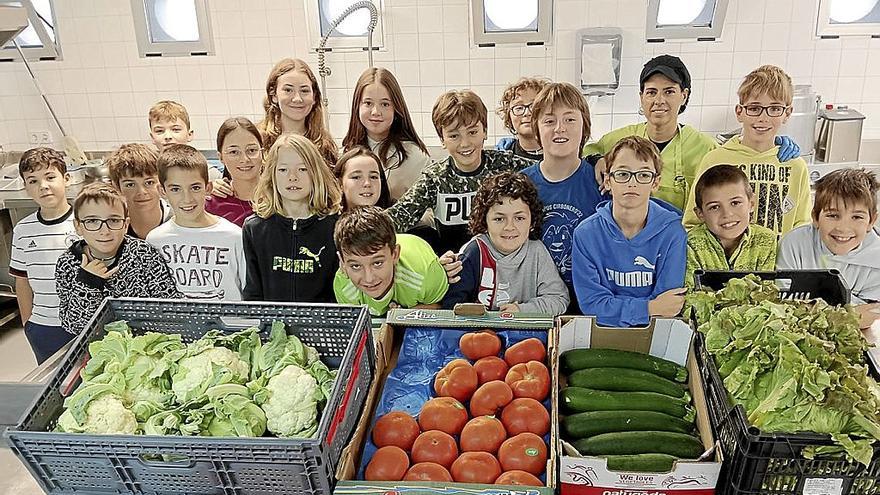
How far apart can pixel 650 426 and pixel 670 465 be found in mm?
136

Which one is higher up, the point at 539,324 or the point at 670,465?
the point at 539,324

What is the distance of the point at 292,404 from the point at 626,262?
3.99 feet

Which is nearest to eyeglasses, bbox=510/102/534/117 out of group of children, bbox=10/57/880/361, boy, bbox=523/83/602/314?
group of children, bbox=10/57/880/361

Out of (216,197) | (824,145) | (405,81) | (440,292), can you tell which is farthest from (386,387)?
(824,145)

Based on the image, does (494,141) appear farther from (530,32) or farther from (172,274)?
(172,274)

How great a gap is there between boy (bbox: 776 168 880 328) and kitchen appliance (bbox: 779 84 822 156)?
189 centimetres

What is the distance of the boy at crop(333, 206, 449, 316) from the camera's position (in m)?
2.01

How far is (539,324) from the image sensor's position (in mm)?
1794

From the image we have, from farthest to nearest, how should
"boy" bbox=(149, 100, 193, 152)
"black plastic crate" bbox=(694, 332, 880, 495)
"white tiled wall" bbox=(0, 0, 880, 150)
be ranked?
"white tiled wall" bbox=(0, 0, 880, 150)
"boy" bbox=(149, 100, 193, 152)
"black plastic crate" bbox=(694, 332, 880, 495)

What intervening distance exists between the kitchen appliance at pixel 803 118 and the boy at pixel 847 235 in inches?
74.4

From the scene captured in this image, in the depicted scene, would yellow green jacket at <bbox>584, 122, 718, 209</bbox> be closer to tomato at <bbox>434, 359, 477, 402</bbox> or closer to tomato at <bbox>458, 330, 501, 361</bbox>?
tomato at <bbox>458, 330, 501, 361</bbox>

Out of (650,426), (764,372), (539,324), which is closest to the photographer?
(764,372)

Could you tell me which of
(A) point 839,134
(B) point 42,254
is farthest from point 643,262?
(A) point 839,134

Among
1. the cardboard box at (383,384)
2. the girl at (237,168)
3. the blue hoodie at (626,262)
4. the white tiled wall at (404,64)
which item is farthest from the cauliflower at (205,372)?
the white tiled wall at (404,64)
